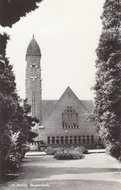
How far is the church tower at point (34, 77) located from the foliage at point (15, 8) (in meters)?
60.5

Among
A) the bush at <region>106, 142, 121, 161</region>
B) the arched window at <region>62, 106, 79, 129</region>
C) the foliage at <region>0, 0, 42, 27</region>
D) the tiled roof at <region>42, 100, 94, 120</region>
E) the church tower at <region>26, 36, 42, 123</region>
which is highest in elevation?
the church tower at <region>26, 36, 42, 123</region>

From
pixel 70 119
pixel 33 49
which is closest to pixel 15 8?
pixel 70 119

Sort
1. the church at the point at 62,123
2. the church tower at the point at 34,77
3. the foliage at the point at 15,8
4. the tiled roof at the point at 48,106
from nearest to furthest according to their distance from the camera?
1. the foliage at the point at 15,8
2. the church at the point at 62,123
3. the church tower at the point at 34,77
4. the tiled roof at the point at 48,106

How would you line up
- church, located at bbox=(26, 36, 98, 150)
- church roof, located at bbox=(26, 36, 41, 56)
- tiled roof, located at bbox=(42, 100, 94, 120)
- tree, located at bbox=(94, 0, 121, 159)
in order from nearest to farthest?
tree, located at bbox=(94, 0, 121, 159)
church, located at bbox=(26, 36, 98, 150)
church roof, located at bbox=(26, 36, 41, 56)
tiled roof, located at bbox=(42, 100, 94, 120)

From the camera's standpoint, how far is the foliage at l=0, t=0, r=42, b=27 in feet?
Answer: 32.6

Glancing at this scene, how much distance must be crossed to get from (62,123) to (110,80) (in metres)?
43.6

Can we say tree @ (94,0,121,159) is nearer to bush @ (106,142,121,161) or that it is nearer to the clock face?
bush @ (106,142,121,161)

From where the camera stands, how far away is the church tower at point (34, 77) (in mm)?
70875

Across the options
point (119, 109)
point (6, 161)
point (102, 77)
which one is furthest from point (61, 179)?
point (102, 77)

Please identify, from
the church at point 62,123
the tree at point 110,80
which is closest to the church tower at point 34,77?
the church at point 62,123

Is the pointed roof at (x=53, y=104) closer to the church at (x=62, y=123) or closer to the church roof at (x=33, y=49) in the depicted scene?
the church at (x=62, y=123)

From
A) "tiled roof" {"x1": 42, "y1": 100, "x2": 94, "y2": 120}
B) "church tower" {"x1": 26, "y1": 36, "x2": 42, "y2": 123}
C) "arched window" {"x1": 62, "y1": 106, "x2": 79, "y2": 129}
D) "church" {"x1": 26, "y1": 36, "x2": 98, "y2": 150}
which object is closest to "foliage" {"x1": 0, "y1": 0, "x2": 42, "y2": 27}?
"church" {"x1": 26, "y1": 36, "x2": 98, "y2": 150}

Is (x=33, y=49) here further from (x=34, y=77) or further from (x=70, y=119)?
(x=70, y=119)

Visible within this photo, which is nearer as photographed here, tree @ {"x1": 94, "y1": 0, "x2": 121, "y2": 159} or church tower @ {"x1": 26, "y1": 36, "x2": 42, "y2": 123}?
tree @ {"x1": 94, "y1": 0, "x2": 121, "y2": 159}
